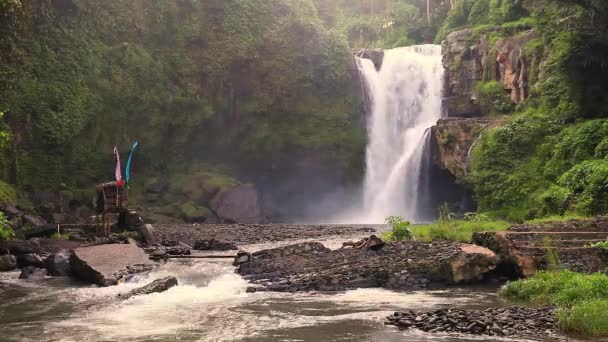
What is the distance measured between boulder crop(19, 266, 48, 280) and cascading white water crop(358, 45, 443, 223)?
26.0m

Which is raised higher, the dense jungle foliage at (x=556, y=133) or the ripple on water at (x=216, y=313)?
the dense jungle foliage at (x=556, y=133)

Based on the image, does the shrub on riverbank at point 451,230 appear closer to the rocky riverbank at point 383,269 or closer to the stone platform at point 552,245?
the rocky riverbank at point 383,269

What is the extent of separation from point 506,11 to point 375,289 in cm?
3424

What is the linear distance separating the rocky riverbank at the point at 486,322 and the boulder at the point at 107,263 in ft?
28.3

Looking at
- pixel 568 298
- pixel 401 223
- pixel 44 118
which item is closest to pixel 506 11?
pixel 401 223

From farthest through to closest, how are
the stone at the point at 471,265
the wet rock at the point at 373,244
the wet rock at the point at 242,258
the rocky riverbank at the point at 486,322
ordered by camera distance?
1. the wet rock at the point at 242,258
2. the wet rock at the point at 373,244
3. the stone at the point at 471,265
4. the rocky riverbank at the point at 486,322

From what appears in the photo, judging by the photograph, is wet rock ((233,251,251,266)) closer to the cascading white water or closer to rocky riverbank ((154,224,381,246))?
rocky riverbank ((154,224,381,246))

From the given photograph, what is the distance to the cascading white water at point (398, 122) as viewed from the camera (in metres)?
39.8

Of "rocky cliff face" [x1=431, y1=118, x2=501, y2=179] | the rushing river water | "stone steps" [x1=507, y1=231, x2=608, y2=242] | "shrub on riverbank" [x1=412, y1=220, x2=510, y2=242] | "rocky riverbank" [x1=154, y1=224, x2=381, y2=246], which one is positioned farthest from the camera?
"rocky cliff face" [x1=431, y1=118, x2=501, y2=179]

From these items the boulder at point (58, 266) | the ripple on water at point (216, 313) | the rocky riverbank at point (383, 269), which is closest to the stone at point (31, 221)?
the boulder at point (58, 266)

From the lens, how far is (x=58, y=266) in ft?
58.4

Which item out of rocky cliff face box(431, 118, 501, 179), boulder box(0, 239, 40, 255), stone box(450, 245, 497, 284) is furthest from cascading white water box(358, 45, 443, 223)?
boulder box(0, 239, 40, 255)

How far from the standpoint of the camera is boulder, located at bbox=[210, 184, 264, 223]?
130 feet

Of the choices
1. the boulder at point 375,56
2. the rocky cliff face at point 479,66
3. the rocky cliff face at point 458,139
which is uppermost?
the boulder at point 375,56
